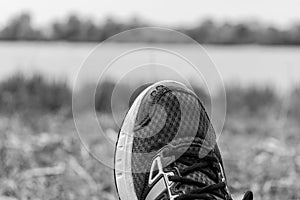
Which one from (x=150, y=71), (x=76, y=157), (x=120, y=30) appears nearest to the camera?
(x=150, y=71)

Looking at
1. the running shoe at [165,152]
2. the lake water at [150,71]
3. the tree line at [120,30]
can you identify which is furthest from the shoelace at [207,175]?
the tree line at [120,30]

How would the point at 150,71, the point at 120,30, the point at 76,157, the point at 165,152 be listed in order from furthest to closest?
the point at 120,30, the point at 76,157, the point at 150,71, the point at 165,152

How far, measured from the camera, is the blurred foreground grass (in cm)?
175

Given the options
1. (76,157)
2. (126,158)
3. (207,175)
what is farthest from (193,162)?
(76,157)

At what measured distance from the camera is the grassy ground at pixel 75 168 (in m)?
1.72

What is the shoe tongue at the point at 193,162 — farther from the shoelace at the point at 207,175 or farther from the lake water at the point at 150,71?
the lake water at the point at 150,71

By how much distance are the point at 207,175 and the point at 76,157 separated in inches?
35.4

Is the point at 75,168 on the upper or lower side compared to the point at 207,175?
lower

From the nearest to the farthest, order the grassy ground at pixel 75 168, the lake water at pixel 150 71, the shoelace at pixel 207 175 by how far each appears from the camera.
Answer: the shoelace at pixel 207 175 < the grassy ground at pixel 75 168 < the lake water at pixel 150 71

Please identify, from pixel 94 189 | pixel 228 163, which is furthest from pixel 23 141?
pixel 228 163

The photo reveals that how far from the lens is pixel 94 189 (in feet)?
5.79

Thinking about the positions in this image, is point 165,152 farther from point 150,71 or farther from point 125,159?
point 150,71

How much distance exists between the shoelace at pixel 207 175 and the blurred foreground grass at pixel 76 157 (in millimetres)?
467

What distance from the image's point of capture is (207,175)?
129cm
